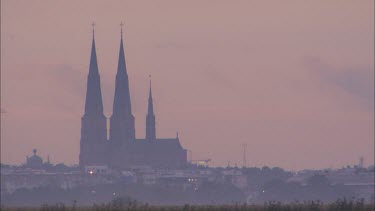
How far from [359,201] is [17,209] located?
1312 cm

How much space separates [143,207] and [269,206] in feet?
15.9

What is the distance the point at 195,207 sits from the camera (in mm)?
68812

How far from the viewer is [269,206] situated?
220 ft

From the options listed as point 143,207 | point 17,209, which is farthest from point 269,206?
point 17,209

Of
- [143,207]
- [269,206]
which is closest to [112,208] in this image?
[143,207]

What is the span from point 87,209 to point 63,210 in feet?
6.86

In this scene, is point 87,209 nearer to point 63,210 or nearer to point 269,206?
point 63,210

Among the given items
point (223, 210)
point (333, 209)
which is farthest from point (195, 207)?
point (333, 209)

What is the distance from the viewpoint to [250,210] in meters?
67.2

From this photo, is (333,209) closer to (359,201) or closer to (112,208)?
(359,201)

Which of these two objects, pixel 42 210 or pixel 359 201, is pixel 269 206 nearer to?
pixel 359 201

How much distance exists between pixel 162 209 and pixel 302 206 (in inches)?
207

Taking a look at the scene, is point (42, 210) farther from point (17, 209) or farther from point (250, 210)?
point (250, 210)

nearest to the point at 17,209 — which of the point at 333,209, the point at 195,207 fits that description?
the point at 195,207
